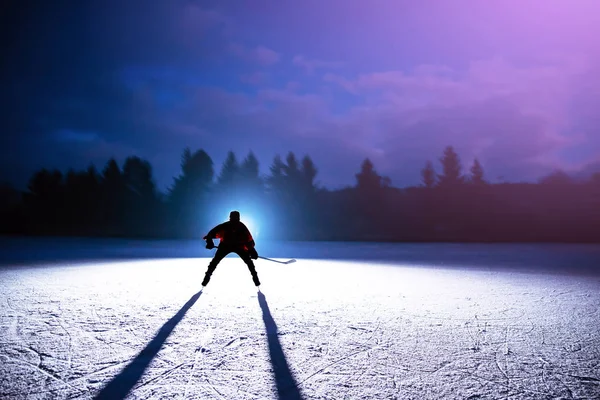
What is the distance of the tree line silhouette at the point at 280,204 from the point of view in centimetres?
3294

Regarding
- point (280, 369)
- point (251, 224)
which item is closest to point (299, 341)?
point (280, 369)

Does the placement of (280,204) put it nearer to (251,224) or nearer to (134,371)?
(251,224)

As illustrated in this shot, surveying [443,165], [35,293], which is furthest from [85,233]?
[443,165]

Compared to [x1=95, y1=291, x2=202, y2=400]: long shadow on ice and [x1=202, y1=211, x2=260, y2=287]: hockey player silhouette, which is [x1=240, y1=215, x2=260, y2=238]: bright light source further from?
[x1=95, y1=291, x2=202, y2=400]: long shadow on ice

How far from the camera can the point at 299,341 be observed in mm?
3924

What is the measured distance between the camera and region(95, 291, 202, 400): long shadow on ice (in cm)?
269

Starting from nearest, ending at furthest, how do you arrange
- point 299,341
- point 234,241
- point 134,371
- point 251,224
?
point 134,371
point 299,341
point 234,241
point 251,224

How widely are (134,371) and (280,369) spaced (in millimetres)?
1419

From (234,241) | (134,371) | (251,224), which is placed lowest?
(134,371)

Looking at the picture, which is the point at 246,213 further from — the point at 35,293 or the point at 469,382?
the point at 469,382

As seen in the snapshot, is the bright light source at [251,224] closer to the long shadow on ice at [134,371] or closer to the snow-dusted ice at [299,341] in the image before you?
the snow-dusted ice at [299,341]

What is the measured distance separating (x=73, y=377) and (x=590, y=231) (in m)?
36.0

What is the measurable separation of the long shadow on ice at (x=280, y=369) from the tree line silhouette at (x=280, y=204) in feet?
85.2

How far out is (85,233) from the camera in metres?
37.1
